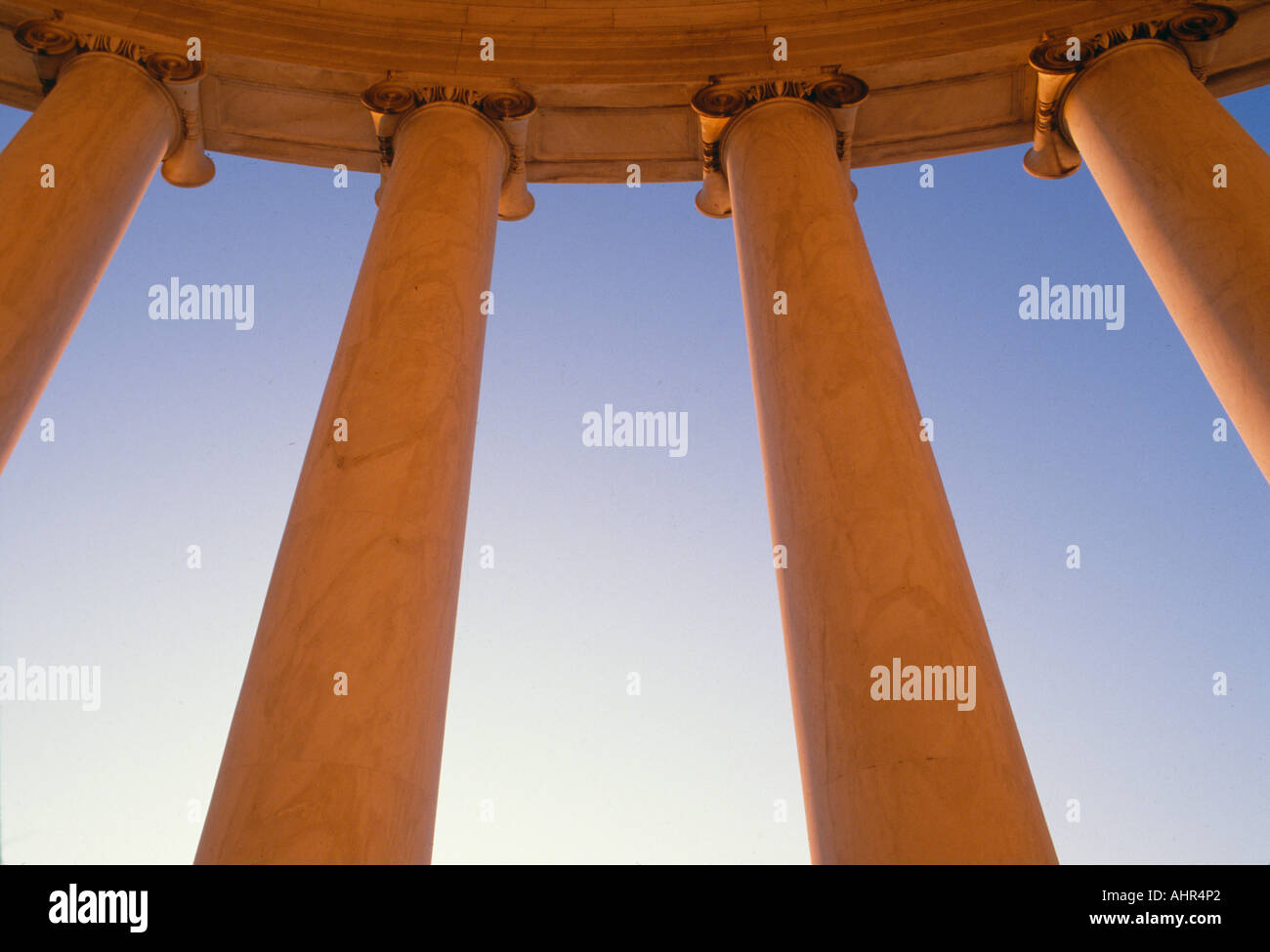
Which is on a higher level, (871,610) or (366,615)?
(366,615)

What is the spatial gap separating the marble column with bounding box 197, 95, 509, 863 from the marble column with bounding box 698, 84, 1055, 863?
172 feet

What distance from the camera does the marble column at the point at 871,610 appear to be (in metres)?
125

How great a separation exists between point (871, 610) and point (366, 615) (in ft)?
226

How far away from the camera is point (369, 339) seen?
609ft

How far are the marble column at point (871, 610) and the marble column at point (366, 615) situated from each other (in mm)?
52524

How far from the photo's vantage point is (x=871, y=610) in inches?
5684

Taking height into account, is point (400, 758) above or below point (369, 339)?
below

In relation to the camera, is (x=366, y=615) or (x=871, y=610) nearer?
(x=871, y=610)

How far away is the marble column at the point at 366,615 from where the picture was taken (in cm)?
12469

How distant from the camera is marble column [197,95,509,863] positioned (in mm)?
124688

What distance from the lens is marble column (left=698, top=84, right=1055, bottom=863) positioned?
124625 mm
